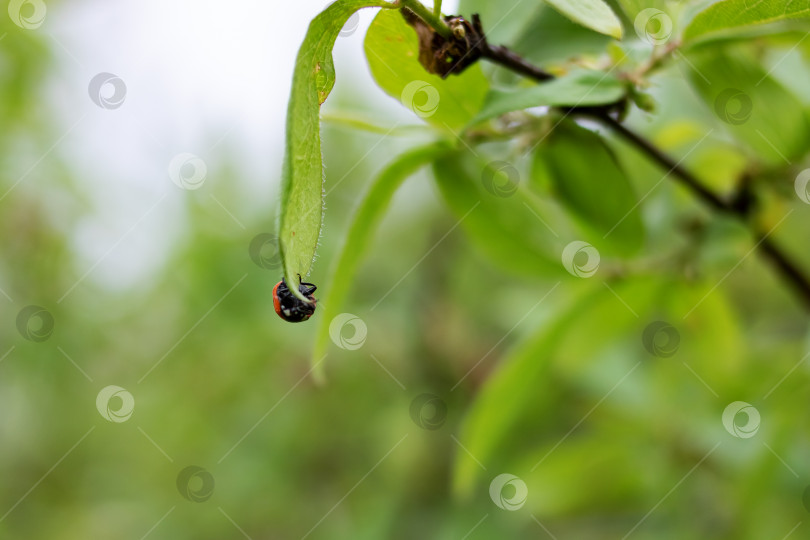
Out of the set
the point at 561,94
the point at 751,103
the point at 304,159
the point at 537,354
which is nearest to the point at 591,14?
the point at 561,94

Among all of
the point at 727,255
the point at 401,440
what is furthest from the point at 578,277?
the point at 401,440

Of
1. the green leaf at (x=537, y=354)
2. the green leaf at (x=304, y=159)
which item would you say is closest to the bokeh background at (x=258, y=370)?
the green leaf at (x=537, y=354)

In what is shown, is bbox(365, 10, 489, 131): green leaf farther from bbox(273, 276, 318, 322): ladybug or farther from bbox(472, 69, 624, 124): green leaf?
bbox(273, 276, 318, 322): ladybug

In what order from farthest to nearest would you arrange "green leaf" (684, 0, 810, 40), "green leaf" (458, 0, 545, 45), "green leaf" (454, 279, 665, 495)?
1. "green leaf" (454, 279, 665, 495)
2. "green leaf" (458, 0, 545, 45)
3. "green leaf" (684, 0, 810, 40)

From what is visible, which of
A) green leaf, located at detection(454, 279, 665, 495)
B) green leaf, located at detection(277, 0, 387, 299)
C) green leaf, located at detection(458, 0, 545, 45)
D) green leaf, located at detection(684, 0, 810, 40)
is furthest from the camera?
green leaf, located at detection(454, 279, 665, 495)

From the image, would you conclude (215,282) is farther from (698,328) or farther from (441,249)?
(698,328)

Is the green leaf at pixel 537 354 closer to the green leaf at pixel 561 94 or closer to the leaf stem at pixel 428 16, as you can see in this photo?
the green leaf at pixel 561 94

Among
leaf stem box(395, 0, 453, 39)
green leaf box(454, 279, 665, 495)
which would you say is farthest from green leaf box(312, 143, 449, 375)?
green leaf box(454, 279, 665, 495)
